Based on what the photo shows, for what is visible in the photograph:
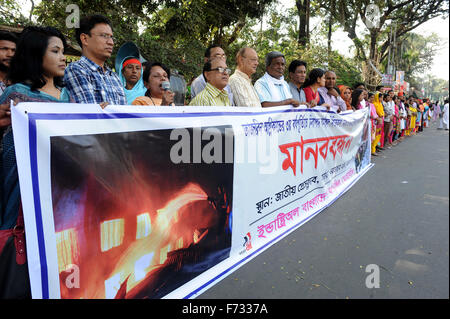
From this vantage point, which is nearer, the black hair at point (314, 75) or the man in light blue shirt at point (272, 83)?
the man in light blue shirt at point (272, 83)

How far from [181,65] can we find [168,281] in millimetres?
10216

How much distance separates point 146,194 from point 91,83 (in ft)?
3.22

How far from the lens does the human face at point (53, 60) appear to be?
1876 millimetres

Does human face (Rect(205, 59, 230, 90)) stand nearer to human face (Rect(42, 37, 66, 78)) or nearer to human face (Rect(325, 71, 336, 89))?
human face (Rect(42, 37, 66, 78))

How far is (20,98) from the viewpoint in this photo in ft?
5.47

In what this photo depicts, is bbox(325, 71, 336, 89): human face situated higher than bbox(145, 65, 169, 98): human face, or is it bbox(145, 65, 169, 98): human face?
bbox(325, 71, 336, 89): human face

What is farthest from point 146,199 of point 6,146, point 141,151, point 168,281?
point 6,146

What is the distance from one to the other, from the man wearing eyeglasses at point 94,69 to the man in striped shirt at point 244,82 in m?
1.50

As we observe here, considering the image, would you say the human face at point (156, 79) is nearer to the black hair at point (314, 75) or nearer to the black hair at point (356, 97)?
the black hair at point (314, 75)

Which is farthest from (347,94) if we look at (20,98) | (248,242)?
(20,98)

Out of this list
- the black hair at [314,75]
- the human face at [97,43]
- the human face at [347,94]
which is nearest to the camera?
the human face at [97,43]

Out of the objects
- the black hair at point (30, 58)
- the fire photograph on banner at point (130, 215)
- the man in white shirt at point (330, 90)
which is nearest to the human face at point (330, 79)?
the man in white shirt at point (330, 90)

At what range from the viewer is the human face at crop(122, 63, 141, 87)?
3.63 meters

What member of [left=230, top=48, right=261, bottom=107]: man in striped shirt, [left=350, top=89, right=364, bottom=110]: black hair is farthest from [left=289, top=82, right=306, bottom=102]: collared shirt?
[left=350, top=89, right=364, bottom=110]: black hair
